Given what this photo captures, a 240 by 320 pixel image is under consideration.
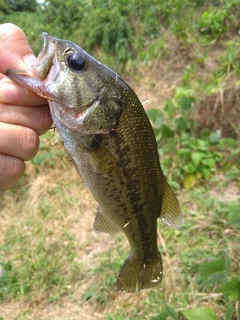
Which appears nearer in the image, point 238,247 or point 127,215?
point 127,215

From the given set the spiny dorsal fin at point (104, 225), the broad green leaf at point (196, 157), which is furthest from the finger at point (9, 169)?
the broad green leaf at point (196, 157)

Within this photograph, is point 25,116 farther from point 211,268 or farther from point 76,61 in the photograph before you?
point 211,268

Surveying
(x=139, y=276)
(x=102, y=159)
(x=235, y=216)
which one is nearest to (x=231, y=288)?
(x=235, y=216)

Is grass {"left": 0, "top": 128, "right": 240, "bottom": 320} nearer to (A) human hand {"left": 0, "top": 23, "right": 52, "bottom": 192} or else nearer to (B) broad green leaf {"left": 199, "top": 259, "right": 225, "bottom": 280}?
(B) broad green leaf {"left": 199, "top": 259, "right": 225, "bottom": 280}

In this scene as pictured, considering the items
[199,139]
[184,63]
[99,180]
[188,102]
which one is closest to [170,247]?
[199,139]

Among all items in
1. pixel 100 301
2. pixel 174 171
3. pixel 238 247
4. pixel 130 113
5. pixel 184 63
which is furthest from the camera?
pixel 184 63

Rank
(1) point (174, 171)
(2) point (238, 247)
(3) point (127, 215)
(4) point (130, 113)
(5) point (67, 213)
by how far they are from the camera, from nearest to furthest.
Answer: (4) point (130, 113) < (3) point (127, 215) < (2) point (238, 247) < (1) point (174, 171) < (5) point (67, 213)

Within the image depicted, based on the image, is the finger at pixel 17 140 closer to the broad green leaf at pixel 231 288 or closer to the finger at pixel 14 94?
the finger at pixel 14 94

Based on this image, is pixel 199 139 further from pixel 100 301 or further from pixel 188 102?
pixel 100 301
